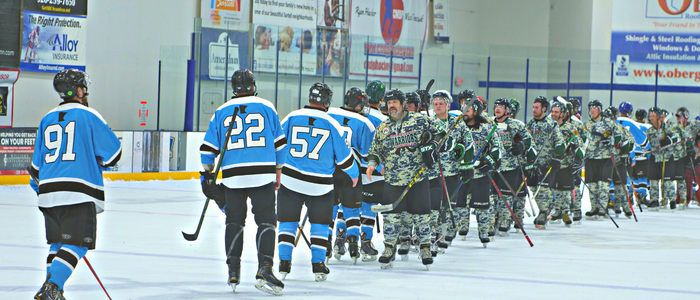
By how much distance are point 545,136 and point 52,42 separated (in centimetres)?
912

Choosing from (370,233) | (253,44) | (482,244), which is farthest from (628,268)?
(253,44)

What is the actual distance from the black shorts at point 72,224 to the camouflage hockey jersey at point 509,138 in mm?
4580

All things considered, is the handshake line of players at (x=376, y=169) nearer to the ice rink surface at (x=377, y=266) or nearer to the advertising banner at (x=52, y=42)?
the ice rink surface at (x=377, y=266)

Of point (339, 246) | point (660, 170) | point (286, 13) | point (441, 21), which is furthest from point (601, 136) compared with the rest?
point (441, 21)

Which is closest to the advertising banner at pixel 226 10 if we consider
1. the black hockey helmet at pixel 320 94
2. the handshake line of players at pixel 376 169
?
the handshake line of players at pixel 376 169

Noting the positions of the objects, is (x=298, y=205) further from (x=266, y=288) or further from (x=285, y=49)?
(x=285, y=49)

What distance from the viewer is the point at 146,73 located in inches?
591

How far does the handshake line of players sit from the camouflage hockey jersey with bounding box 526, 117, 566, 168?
12 millimetres

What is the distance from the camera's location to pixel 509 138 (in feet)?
24.6

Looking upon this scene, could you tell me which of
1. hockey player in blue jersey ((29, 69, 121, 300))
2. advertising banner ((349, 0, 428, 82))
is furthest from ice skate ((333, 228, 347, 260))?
advertising banner ((349, 0, 428, 82))

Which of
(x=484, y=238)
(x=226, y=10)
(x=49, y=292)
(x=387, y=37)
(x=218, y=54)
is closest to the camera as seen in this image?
(x=49, y=292)

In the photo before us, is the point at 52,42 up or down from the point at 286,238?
up

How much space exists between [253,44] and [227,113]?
10.9 m

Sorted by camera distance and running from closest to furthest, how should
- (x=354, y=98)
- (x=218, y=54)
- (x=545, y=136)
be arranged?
(x=354, y=98) < (x=545, y=136) < (x=218, y=54)
